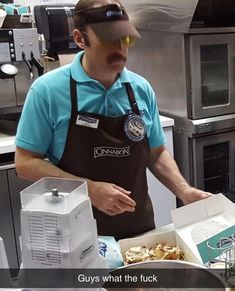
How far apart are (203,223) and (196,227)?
0.03 meters

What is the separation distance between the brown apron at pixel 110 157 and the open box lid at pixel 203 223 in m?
0.28

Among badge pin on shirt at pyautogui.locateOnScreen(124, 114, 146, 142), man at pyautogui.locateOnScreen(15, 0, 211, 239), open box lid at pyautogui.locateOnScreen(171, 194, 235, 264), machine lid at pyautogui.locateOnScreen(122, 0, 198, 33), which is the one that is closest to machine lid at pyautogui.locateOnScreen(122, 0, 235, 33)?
machine lid at pyautogui.locateOnScreen(122, 0, 198, 33)

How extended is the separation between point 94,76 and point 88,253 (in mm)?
709

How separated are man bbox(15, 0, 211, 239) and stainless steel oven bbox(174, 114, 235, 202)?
875 millimetres

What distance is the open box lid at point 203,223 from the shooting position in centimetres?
98

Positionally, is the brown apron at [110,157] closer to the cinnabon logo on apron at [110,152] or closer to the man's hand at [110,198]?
the cinnabon logo on apron at [110,152]

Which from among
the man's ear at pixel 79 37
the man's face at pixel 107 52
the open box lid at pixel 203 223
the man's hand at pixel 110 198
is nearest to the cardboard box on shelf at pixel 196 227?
the open box lid at pixel 203 223

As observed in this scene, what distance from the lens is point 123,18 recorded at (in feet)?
3.82

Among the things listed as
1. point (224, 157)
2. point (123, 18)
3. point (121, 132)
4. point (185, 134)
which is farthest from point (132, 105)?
point (224, 157)

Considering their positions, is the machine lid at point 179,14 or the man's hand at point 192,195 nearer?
the man's hand at point 192,195

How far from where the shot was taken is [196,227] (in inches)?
42.6

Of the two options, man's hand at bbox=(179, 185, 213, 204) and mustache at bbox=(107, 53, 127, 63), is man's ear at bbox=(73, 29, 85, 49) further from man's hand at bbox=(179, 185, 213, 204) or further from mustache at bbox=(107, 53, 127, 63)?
man's hand at bbox=(179, 185, 213, 204)

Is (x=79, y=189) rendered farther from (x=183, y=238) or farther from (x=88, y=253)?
(x=183, y=238)

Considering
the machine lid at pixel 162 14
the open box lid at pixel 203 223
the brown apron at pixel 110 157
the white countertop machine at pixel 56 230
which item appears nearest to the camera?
the white countertop machine at pixel 56 230
